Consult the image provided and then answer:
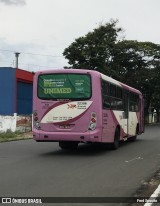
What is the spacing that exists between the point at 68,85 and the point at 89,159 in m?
2.93

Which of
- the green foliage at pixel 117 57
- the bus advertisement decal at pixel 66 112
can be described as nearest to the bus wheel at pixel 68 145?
the bus advertisement decal at pixel 66 112

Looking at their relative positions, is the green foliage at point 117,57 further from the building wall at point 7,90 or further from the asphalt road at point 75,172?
the asphalt road at point 75,172

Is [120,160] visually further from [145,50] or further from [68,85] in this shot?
[145,50]

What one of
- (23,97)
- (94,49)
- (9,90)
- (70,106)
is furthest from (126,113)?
(94,49)

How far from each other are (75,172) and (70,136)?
424 cm

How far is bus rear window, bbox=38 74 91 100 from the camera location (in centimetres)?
1662

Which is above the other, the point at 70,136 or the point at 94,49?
the point at 94,49

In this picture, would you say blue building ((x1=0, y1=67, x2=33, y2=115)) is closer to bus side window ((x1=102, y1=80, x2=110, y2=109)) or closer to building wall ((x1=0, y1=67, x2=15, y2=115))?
building wall ((x1=0, y1=67, x2=15, y2=115))

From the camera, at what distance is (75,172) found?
12250 mm

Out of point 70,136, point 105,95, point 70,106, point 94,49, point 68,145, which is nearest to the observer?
point 70,136

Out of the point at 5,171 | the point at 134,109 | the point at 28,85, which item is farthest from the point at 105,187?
the point at 28,85

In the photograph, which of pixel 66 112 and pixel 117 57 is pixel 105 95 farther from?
pixel 117 57

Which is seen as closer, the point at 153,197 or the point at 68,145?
the point at 153,197

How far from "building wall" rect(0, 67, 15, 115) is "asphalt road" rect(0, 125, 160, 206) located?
66.0ft
